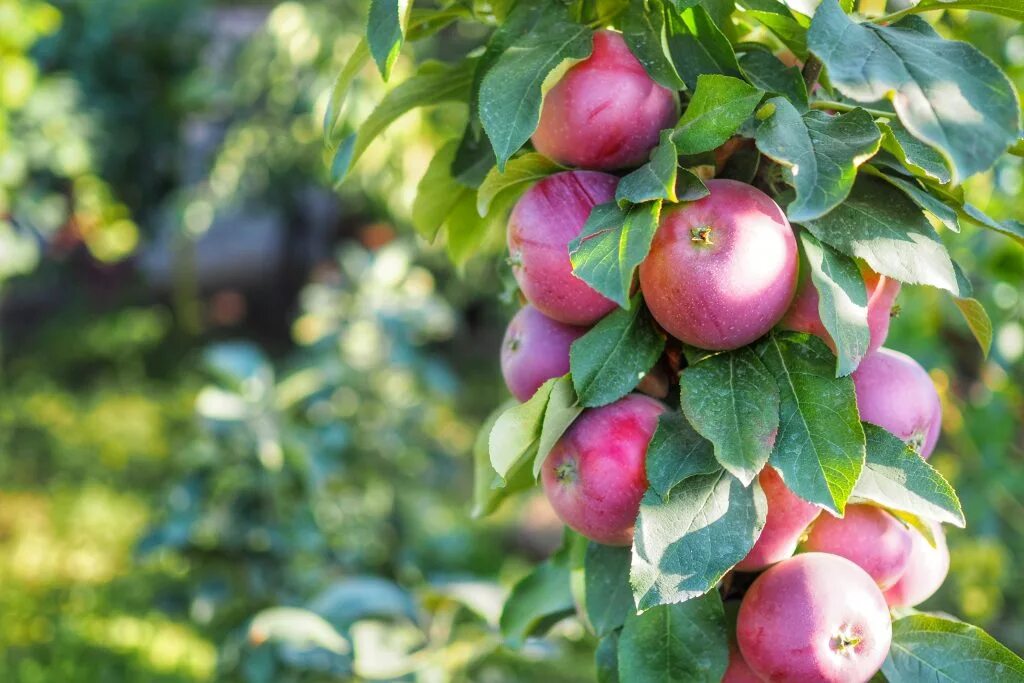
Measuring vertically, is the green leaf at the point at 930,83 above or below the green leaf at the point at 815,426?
above

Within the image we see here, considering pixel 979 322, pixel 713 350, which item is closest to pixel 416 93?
pixel 713 350

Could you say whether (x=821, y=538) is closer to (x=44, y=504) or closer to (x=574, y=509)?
(x=574, y=509)

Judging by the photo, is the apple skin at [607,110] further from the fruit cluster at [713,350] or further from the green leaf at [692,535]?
the green leaf at [692,535]

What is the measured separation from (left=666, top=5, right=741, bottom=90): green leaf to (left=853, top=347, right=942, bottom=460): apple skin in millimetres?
192

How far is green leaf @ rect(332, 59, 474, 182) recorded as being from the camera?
2.14 ft

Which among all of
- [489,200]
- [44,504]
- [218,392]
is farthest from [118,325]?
[489,200]

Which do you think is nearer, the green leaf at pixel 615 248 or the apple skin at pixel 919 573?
the green leaf at pixel 615 248

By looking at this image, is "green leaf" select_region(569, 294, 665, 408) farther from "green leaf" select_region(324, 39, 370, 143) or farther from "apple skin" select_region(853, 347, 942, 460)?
"green leaf" select_region(324, 39, 370, 143)

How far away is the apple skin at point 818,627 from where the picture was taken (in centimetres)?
52

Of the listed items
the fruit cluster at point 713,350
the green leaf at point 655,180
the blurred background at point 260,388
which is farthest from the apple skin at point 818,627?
the blurred background at point 260,388

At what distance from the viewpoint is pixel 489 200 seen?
585mm

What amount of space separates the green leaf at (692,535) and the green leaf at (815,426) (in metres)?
0.03

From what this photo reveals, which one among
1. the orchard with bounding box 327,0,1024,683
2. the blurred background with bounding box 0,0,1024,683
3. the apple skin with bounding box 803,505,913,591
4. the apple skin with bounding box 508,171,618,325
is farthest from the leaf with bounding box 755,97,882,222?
the blurred background with bounding box 0,0,1024,683

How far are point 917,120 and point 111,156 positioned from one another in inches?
181
